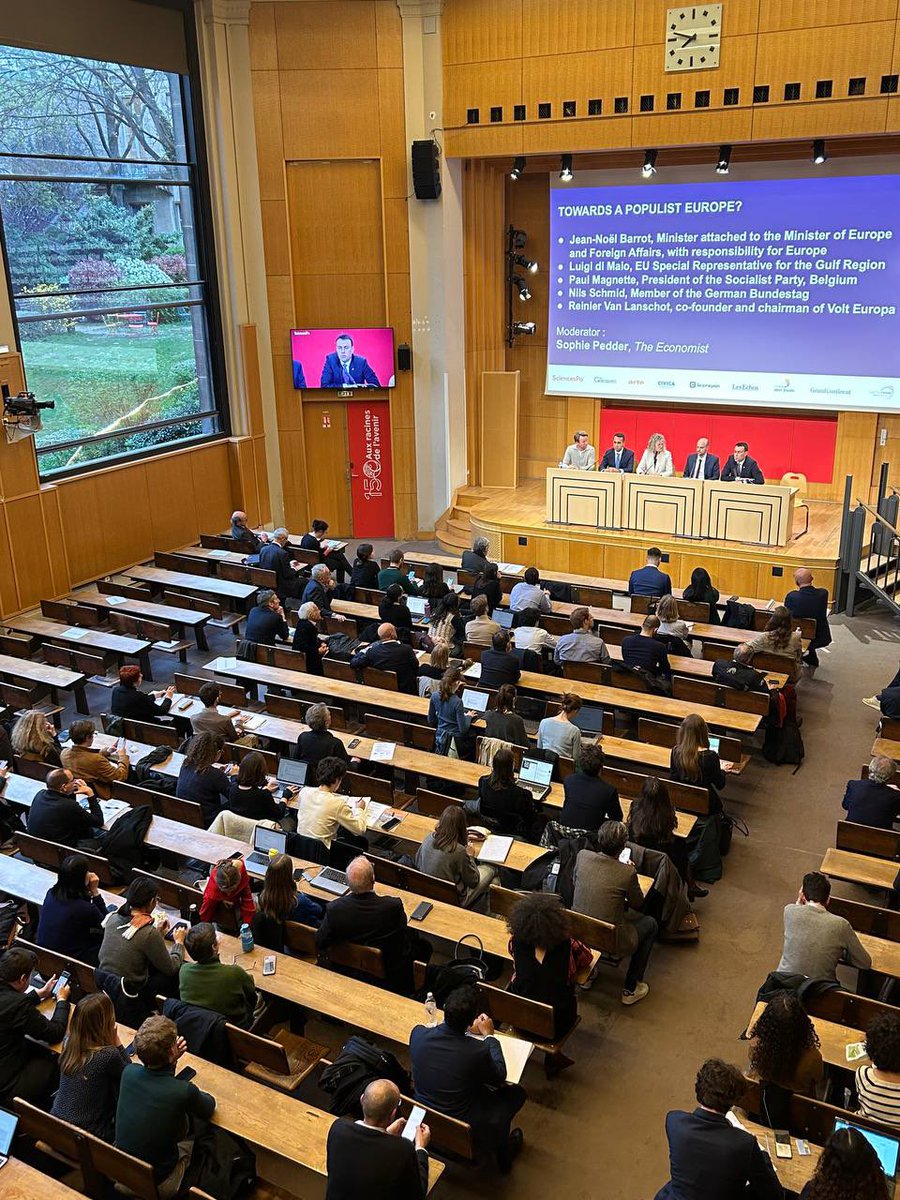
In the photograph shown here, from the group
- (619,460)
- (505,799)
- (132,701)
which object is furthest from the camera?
(619,460)

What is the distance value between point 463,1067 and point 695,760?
124 inches

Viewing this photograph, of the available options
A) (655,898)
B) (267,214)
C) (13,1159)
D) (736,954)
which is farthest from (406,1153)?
(267,214)

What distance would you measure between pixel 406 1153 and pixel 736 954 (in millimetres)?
3102

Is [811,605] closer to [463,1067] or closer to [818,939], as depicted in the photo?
[818,939]

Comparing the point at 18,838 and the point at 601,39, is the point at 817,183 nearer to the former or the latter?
the point at 601,39

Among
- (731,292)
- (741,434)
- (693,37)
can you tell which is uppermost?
(693,37)

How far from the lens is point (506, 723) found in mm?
7344

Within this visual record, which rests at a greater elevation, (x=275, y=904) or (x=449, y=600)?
(x=449, y=600)

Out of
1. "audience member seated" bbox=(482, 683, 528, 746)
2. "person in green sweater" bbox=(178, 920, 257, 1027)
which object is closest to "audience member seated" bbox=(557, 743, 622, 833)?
"audience member seated" bbox=(482, 683, 528, 746)

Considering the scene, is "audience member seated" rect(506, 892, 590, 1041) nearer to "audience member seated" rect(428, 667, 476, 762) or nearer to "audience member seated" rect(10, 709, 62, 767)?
"audience member seated" rect(428, 667, 476, 762)

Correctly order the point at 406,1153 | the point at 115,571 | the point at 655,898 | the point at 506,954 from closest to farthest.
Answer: the point at 406,1153 < the point at 506,954 < the point at 655,898 < the point at 115,571

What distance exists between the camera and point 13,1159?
160 inches

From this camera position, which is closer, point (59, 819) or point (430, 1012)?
point (430, 1012)

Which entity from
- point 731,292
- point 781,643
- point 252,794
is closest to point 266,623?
point 252,794
